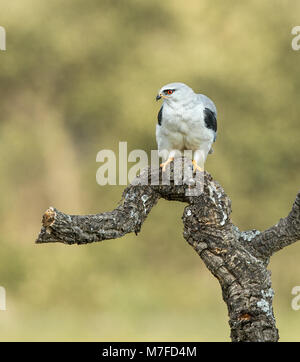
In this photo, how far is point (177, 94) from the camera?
4.83 m

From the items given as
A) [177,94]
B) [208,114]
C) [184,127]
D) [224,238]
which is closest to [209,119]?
[208,114]

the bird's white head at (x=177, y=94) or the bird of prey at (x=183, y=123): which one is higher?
the bird's white head at (x=177, y=94)

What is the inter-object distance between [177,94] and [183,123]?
0.78 feet

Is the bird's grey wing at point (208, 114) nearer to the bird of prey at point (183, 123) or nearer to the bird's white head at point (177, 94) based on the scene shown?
the bird of prey at point (183, 123)

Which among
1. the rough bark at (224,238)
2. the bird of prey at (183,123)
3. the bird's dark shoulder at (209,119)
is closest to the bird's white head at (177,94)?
the bird of prey at (183,123)

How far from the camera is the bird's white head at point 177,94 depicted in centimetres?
483

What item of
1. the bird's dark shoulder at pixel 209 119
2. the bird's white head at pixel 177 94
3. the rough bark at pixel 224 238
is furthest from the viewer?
the bird's dark shoulder at pixel 209 119

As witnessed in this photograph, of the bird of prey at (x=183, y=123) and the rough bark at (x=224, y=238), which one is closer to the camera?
the rough bark at (x=224, y=238)

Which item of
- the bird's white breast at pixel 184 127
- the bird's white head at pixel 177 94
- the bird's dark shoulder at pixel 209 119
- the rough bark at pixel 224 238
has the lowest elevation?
the rough bark at pixel 224 238

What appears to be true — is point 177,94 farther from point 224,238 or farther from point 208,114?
point 224,238

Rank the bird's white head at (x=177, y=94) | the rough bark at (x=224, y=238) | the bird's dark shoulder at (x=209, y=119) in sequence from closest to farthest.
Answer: the rough bark at (x=224, y=238)
the bird's white head at (x=177, y=94)
the bird's dark shoulder at (x=209, y=119)
